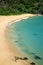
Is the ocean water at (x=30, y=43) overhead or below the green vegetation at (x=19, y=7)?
below

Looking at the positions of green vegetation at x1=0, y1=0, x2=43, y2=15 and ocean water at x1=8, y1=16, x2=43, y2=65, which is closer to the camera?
ocean water at x1=8, y1=16, x2=43, y2=65

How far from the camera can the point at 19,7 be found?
66.5m

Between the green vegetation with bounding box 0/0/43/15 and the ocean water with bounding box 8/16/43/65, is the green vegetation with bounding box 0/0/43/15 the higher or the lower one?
the higher one

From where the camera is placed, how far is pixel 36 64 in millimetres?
24562

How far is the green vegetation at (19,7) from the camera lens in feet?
202

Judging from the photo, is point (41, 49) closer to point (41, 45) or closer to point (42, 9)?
→ point (41, 45)

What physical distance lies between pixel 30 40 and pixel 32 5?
38446mm

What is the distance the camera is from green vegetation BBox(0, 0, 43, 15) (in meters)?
61.5

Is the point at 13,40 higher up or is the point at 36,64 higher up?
the point at 13,40

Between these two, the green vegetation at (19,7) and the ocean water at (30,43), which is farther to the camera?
the green vegetation at (19,7)

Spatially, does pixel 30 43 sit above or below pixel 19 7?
below

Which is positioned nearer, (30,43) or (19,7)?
(30,43)

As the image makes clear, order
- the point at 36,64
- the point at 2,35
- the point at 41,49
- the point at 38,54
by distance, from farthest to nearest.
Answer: the point at 2,35 < the point at 41,49 < the point at 38,54 < the point at 36,64

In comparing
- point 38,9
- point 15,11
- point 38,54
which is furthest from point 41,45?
point 38,9
